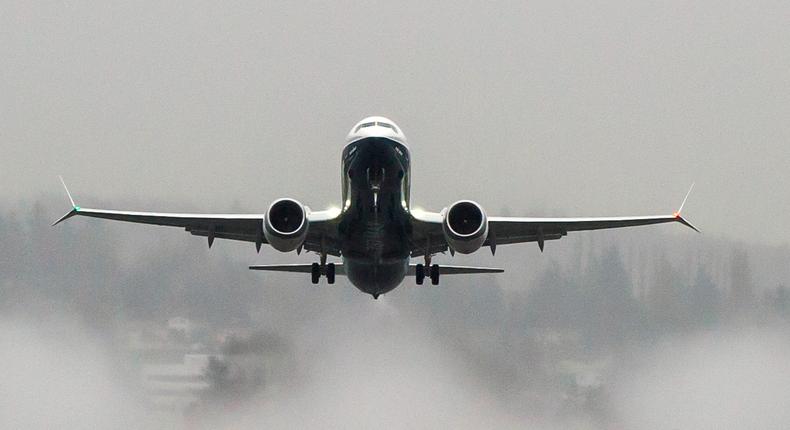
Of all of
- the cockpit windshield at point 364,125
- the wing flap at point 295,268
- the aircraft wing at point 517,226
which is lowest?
the wing flap at point 295,268

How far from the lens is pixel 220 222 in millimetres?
35094

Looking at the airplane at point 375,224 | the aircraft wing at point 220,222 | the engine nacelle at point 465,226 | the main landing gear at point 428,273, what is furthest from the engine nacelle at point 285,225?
the main landing gear at point 428,273

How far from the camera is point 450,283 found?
45344 mm

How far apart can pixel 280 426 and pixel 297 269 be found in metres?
4.82

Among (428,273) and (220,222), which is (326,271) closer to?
(428,273)

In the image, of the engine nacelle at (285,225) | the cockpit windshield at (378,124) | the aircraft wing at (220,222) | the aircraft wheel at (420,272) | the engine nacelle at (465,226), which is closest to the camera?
the engine nacelle at (285,225)

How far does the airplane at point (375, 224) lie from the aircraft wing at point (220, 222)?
1.1 inches

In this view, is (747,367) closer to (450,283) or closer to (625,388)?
(625,388)

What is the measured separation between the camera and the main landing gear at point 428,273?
3809 cm

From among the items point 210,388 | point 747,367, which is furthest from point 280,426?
point 747,367

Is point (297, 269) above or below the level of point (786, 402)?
above

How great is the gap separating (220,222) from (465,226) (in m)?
7.06

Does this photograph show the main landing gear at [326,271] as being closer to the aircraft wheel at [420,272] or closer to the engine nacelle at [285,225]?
the aircraft wheel at [420,272]

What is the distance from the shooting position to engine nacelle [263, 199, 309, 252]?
31391mm
